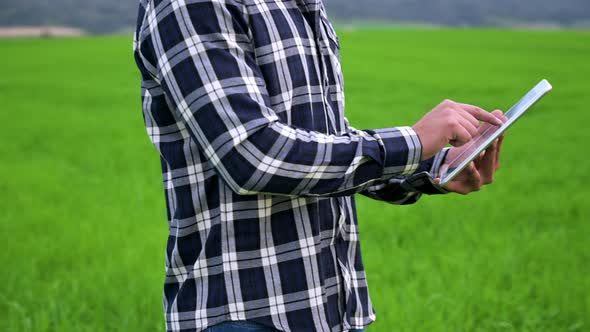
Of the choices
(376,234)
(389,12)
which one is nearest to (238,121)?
(376,234)

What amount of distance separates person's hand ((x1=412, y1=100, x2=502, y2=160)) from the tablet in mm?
33

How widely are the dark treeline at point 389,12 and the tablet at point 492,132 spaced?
59018mm

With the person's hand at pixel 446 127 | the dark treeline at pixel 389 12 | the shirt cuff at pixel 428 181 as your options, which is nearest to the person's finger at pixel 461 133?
the person's hand at pixel 446 127

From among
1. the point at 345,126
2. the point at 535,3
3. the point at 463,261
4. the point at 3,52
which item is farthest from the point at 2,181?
the point at 535,3

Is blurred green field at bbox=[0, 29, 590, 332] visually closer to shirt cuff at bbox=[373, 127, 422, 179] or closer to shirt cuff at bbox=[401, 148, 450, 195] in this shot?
shirt cuff at bbox=[401, 148, 450, 195]

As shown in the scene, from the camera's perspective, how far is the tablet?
0.96 meters

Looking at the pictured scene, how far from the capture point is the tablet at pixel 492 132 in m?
0.96

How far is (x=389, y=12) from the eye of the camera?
260ft

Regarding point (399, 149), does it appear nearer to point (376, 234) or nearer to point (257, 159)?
point (257, 159)

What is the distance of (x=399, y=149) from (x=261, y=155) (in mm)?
196

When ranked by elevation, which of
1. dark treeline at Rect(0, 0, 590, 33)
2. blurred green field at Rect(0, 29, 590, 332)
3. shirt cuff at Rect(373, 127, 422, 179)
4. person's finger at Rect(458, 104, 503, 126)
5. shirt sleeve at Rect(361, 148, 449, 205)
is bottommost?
blurred green field at Rect(0, 29, 590, 332)

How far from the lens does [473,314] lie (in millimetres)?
2779

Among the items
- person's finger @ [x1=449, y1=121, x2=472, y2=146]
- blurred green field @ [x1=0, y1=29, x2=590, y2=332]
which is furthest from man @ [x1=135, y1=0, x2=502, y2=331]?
blurred green field @ [x1=0, y1=29, x2=590, y2=332]

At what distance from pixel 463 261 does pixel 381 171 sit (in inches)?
96.5
